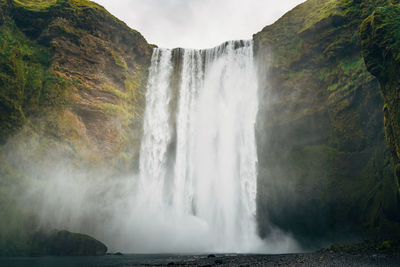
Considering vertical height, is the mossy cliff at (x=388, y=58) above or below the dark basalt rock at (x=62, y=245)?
→ above

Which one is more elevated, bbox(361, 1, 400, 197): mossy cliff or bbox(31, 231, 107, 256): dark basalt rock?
bbox(361, 1, 400, 197): mossy cliff

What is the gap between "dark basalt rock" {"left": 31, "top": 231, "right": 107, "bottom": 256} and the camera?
944 inches

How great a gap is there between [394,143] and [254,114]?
57.4 feet

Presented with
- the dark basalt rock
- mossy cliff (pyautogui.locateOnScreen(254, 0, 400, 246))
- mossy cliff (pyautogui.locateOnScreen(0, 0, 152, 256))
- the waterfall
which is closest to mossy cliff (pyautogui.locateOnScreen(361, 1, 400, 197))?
mossy cliff (pyautogui.locateOnScreen(254, 0, 400, 246))

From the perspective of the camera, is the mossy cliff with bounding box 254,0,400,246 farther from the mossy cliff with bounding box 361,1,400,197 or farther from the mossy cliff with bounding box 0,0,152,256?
the mossy cliff with bounding box 0,0,152,256

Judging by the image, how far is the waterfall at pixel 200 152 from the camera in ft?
101

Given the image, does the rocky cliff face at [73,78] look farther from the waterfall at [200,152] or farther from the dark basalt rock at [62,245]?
the dark basalt rock at [62,245]

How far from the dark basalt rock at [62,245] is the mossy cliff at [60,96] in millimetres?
852

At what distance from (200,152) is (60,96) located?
55.4 feet

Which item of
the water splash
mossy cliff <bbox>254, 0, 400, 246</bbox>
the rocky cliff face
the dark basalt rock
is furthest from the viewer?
the water splash

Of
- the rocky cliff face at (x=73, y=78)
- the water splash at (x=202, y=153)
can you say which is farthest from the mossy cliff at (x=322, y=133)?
the rocky cliff face at (x=73, y=78)

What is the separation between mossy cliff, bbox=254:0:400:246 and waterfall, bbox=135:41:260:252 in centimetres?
239

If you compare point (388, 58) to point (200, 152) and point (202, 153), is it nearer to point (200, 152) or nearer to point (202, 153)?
point (202, 153)

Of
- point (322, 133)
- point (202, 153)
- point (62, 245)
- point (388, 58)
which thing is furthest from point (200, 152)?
point (388, 58)
